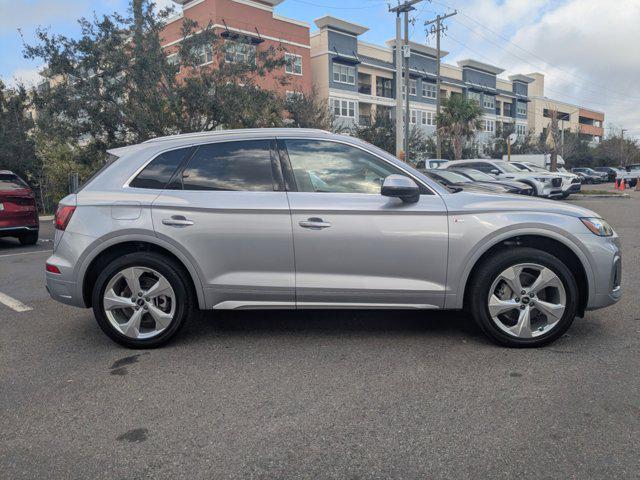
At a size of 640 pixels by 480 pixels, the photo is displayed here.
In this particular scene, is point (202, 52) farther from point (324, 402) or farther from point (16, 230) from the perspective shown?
point (324, 402)

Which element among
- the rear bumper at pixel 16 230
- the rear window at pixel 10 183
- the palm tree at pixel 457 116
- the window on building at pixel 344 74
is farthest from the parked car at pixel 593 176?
the rear window at pixel 10 183

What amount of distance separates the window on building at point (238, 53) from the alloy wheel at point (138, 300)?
18.2m

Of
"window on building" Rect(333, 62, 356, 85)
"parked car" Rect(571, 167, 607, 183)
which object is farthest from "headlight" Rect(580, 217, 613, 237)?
"parked car" Rect(571, 167, 607, 183)

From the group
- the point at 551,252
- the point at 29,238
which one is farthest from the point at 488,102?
the point at 551,252

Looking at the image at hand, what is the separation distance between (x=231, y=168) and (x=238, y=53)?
64.4 ft

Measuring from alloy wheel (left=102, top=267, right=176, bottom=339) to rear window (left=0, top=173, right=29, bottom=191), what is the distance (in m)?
7.80

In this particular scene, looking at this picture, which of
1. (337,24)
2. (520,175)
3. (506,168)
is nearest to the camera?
(520,175)

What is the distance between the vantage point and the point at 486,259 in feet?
13.8

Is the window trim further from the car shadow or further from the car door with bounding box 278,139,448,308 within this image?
the car shadow

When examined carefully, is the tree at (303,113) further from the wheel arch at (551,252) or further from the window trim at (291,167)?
the wheel arch at (551,252)

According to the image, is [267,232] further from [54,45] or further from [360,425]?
[54,45]

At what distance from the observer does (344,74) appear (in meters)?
48.9

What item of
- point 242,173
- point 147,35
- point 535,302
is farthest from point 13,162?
point 535,302

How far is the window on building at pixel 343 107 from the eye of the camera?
47.2m
